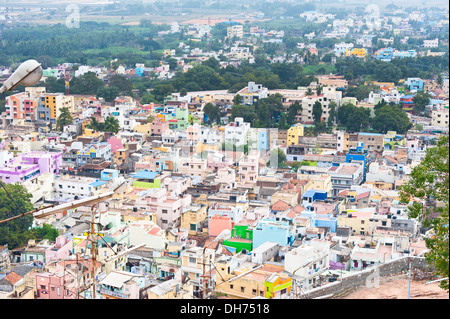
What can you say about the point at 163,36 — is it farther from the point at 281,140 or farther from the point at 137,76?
the point at 281,140

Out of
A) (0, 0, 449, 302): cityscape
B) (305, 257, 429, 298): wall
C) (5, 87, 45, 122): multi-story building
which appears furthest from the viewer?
(5, 87, 45, 122): multi-story building

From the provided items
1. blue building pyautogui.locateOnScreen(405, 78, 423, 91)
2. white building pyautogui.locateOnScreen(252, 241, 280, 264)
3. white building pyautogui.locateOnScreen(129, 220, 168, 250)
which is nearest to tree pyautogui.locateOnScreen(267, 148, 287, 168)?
white building pyautogui.locateOnScreen(129, 220, 168, 250)

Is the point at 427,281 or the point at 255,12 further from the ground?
the point at 255,12

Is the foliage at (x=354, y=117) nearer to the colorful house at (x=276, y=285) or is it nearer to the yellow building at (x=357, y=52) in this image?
the colorful house at (x=276, y=285)

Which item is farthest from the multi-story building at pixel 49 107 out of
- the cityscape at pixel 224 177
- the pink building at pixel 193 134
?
the pink building at pixel 193 134

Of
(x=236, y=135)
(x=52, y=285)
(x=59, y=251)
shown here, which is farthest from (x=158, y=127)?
(x=52, y=285)

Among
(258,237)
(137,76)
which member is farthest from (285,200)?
(137,76)

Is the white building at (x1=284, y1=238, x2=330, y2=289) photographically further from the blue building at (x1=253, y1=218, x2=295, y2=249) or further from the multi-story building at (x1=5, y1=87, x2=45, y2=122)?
the multi-story building at (x1=5, y1=87, x2=45, y2=122)
